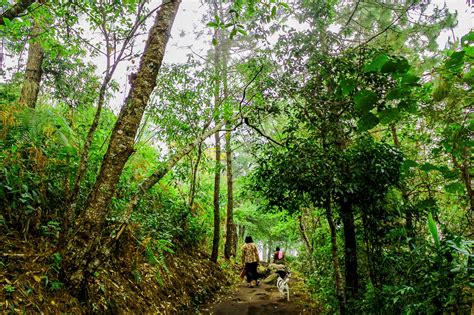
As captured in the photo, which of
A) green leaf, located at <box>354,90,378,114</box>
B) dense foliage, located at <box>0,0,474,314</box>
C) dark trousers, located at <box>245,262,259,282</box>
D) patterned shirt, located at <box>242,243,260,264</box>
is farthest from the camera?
dark trousers, located at <box>245,262,259,282</box>

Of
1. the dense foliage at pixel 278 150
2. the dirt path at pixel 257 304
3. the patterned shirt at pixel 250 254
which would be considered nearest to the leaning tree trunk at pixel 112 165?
the dense foliage at pixel 278 150

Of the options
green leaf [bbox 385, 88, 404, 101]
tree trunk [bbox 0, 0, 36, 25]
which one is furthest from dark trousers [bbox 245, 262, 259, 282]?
green leaf [bbox 385, 88, 404, 101]

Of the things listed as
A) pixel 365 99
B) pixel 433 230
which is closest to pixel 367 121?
pixel 365 99

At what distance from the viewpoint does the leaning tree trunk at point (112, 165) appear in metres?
3.34

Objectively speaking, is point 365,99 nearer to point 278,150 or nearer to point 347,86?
point 347,86

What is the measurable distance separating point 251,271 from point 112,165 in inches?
291

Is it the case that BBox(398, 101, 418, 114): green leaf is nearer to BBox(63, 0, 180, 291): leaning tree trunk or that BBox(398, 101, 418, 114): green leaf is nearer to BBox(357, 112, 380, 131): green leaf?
BBox(357, 112, 380, 131): green leaf

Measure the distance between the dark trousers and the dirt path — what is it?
2.00ft

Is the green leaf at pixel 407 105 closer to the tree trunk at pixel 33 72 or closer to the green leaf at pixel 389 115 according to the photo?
the green leaf at pixel 389 115

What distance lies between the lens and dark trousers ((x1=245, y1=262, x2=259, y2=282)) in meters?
9.55

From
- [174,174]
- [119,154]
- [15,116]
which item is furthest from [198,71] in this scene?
[119,154]

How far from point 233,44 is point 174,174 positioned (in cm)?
608

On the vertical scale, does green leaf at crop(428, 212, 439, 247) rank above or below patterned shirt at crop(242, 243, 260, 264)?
above

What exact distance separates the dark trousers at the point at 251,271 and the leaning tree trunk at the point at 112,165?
682 cm
